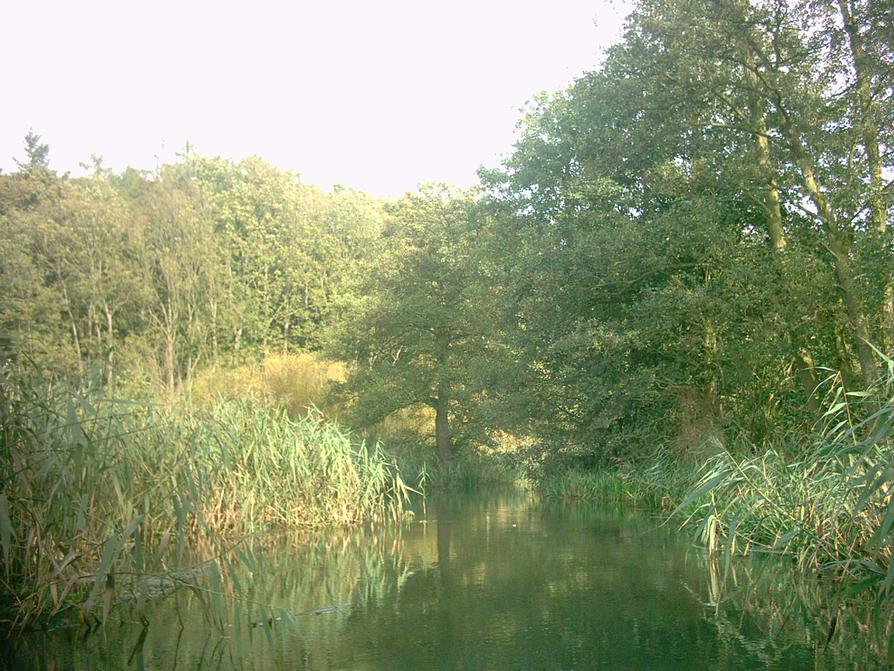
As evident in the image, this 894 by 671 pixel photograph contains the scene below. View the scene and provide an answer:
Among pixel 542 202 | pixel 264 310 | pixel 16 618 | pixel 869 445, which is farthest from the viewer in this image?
pixel 264 310

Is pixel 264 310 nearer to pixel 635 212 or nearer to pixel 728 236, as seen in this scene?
pixel 635 212

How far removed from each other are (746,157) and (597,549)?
6.18 m

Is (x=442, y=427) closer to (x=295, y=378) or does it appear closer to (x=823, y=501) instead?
(x=295, y=378)

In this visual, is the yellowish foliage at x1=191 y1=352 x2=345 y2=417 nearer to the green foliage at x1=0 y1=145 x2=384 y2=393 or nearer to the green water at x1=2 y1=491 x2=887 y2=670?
the green foliage at x1=0 y1=145 x2=384 y2=393

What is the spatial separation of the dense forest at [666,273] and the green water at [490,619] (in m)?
0.70

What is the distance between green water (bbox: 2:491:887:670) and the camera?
4340 mm

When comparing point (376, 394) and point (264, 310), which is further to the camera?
point (264, 310)

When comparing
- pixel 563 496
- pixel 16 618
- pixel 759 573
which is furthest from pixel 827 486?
pixel 563 496

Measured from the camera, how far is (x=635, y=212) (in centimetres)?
1388

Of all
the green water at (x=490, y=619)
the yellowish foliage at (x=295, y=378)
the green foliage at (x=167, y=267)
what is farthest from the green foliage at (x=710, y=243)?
the green foliage at (x=167, y=267)

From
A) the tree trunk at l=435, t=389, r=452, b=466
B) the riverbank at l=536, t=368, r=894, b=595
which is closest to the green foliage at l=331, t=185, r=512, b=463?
the tree trunk at l=435, t=389, r=452, b=466

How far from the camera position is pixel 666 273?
12633mm

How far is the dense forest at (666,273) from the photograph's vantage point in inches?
420

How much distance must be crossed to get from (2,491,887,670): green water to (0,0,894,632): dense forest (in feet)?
2.28
